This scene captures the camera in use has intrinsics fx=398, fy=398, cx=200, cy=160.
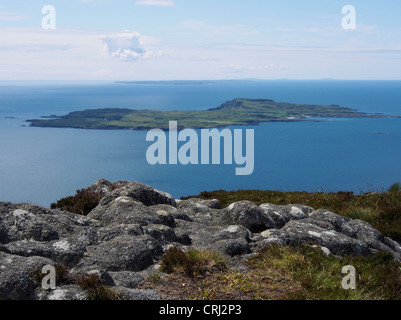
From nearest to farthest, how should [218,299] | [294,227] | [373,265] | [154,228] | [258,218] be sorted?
1. [218,299]
2. [373,265]
3. [154,228]
4. [294,227]
5. [258,218]

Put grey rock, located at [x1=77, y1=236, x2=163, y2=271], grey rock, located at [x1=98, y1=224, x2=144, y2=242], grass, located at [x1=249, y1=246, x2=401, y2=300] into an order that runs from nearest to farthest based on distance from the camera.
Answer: grass, located at [x1=249, y1=246, x2=401, y2=300] → grey rock, located at [x1=77, y1=236, x2=163, y2=271] → grey rock, located at [x1=98, y1=224, x2=144, y2=242]

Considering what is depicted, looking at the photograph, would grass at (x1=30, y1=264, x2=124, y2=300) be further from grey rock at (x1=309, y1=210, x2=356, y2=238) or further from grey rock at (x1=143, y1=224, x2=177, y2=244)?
grey rock at (x1=309, y1=210, x2=356, y2=238)

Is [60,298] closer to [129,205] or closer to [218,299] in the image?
[218,299]

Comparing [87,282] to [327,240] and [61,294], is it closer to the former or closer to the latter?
[61,294]

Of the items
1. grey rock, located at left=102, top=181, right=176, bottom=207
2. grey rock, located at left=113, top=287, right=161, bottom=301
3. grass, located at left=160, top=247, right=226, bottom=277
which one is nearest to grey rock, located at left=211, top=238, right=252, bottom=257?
grass, located at left=160, top=247, right=226, bottom=277

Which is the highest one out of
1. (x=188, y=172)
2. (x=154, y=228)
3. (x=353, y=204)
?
(x=154, y=228)

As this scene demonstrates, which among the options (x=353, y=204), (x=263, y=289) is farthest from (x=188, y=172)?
(x=263, y=289)

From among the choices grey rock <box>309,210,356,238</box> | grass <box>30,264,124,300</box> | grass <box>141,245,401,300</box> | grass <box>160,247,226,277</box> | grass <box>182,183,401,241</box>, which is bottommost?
grass <box>182,183,401,241</box>
